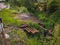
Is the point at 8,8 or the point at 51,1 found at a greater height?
the point at 51,1

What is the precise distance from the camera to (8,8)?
600 inches

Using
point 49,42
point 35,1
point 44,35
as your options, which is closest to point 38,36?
point 44,35

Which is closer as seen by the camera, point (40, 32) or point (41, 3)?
point (40, 32)

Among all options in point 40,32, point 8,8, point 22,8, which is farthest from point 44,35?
point 8,8

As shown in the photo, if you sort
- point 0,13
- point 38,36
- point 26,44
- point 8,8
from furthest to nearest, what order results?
point 8,8, point 0,13, point 38,36, point 26,44

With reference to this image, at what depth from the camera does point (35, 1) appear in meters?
15.3

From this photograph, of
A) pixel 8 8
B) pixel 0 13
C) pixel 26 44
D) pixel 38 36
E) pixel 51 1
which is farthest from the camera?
pixel 8 8

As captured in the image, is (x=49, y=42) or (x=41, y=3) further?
(x=41, y=3)

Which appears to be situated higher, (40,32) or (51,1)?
(51,1)

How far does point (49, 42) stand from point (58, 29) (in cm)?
71

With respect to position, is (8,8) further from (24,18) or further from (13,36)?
(13,36)

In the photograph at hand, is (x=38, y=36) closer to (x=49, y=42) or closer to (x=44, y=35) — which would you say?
(x=44, y=35)

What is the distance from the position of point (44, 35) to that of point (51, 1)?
2353 millimetres

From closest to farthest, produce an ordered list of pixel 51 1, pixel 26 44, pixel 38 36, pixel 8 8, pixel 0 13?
pixel 26 44 < pixel 38 36 < pixel 51 1 < pixel 0 13 < pixel 8 8
